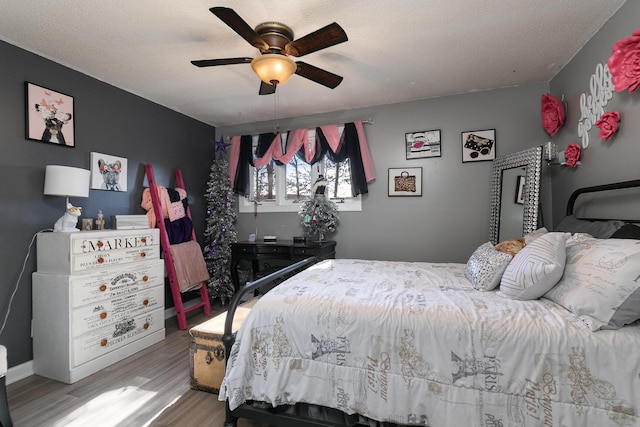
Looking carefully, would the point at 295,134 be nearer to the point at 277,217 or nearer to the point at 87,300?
the point at 277,217

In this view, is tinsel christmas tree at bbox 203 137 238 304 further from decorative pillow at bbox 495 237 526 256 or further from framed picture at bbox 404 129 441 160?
decorative pillow at bbox 495 237 526 256

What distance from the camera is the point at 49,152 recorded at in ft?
8.14

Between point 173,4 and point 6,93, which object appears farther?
point 6,93

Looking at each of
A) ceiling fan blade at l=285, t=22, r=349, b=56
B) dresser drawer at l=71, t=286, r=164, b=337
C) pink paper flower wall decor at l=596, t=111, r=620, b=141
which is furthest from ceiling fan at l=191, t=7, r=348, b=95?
dresser drawer at l=71, t=286, r=164, b=337

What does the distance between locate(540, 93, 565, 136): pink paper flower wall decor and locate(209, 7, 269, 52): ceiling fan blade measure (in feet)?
8.80

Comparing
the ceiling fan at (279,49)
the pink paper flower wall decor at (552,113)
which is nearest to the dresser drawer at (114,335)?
the ceiling fan at (279,49)

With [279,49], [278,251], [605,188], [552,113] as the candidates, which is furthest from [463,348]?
[552,113]

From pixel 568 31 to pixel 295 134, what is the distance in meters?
2.81

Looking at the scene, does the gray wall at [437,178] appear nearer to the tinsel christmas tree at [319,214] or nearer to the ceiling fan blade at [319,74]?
the tinsel christmas tree at [319,214]

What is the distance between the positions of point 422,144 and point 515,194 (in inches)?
44.3

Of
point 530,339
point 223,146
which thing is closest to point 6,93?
point 223,146

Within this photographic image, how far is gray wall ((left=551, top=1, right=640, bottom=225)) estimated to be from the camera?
186 cm

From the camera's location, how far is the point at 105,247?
252 cm

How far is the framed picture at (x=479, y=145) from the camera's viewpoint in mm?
3244
